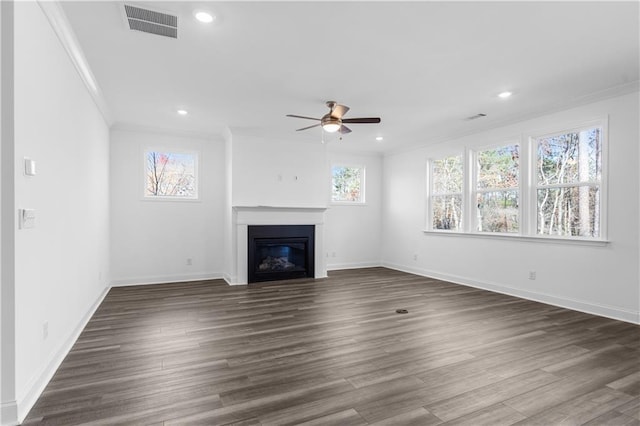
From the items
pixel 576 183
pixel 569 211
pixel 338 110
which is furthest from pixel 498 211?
pixel 338 110

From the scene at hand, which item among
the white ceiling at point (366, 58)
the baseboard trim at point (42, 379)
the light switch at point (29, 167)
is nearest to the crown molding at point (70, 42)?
the white ceiling at point (366, 58)

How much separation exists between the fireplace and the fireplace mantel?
79 mm

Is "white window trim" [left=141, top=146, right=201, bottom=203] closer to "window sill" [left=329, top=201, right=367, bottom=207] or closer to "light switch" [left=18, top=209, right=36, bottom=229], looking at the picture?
"window sill" [left=329, top=201, right=367, bottom=207]

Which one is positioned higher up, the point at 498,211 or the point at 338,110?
the point at 338,110

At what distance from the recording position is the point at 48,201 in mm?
2549

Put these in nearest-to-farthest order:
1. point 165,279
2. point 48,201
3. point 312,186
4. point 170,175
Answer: point 48,201 → point 165,279 → point 170,175 → point 312,186

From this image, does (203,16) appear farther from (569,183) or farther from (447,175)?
(447,175)

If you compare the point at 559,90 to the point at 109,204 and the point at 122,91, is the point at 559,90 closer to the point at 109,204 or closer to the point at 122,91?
the point at 122,91

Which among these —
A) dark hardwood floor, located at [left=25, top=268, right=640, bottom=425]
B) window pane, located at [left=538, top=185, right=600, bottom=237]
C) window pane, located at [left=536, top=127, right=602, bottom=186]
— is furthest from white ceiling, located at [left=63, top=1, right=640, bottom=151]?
dark hardwood floor, located at [left=25, top=268, right=640, bottom=425]

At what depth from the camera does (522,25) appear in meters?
2.76

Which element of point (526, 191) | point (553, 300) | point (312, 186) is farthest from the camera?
point (312, 186)

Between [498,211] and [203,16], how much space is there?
5036mm

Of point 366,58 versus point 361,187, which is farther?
point 361,187

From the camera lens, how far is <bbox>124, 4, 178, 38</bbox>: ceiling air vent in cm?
259
